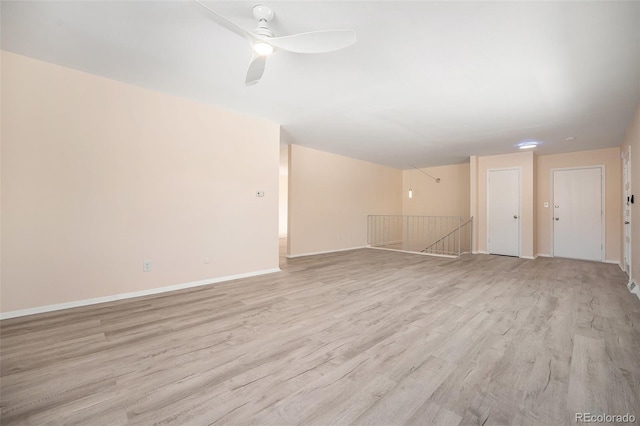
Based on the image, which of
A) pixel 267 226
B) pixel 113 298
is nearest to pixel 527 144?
pixel 267 226

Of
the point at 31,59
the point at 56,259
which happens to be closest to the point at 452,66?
the point at 31,59

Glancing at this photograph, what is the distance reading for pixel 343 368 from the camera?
1.81 meters

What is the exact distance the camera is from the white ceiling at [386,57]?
78.4 inches

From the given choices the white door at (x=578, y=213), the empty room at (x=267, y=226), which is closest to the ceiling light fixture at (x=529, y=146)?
the empty room at (x=267, y=226)

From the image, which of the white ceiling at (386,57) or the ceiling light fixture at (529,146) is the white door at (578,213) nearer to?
the ceiling light fixture at (529,146)

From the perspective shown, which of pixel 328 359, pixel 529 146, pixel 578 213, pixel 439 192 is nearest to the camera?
pixel 328 359

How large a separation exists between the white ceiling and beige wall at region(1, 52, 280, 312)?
0.30m

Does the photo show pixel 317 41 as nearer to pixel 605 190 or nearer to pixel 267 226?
pixel 267 226

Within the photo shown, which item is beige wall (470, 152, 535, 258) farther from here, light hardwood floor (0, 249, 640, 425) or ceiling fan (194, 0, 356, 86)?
ceiling fan (194, 0, 356, 86)

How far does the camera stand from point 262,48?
7.15 ft

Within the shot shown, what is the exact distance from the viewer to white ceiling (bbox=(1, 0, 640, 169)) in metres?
1.99

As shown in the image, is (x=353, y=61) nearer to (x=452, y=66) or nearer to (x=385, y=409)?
(x=452, y=66)

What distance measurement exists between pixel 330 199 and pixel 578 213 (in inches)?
229

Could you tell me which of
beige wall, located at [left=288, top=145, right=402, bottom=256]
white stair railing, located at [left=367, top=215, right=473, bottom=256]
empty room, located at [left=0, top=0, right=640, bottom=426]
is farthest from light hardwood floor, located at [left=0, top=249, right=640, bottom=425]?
white stair railing, located at [left=367, top=215, right=473, bottom=256]
